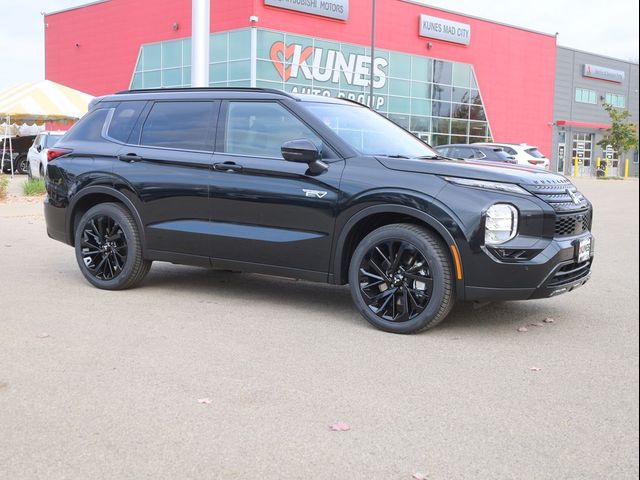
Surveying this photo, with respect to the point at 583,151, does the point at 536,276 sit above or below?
below

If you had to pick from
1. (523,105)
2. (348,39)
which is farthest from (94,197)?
(523,105)

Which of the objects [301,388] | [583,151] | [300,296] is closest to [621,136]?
[583,151]

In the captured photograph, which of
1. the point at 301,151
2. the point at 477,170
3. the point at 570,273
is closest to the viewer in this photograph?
the point at 477,170

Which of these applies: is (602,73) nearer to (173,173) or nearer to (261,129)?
(261,129)

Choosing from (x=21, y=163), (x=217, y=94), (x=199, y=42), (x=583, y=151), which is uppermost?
(x=199, y=42)

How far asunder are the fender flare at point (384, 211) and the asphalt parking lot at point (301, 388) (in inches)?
16.6

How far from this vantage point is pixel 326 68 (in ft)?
123

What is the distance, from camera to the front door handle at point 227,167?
628 centimetres

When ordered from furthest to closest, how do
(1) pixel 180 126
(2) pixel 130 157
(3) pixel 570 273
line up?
(2) pixel 130 157 → (1) pixel 180 126 → (3) pixel 570 273

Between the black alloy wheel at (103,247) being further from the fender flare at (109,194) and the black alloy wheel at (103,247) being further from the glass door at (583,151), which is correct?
the glass door at (583,151)

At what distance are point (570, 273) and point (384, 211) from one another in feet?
4.78

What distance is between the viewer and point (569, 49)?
186ft

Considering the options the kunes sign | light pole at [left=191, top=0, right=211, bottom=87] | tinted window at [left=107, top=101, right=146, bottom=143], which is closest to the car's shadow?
tinted window at [left=107, top=101, right=146, bottom=143]

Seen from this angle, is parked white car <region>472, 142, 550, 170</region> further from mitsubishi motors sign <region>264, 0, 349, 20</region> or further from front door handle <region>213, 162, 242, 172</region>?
mitsubishi motors sign <region>264, 0, 349, 20</region>
